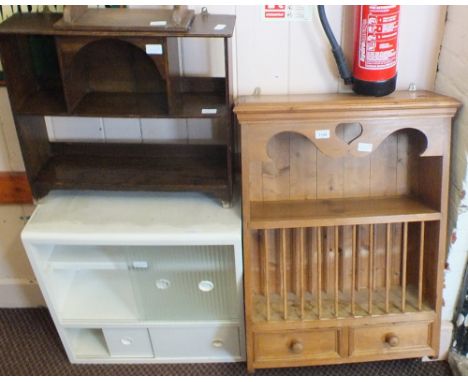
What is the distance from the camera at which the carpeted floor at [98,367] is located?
1.76m

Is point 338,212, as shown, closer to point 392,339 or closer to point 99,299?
point 392,339

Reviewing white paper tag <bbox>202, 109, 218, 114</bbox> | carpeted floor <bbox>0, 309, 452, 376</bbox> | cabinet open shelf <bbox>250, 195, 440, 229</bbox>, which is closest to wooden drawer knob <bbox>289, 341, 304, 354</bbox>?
carpeted floor <bbox>0, 309, 452, 376</bbox>

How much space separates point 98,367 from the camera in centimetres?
182

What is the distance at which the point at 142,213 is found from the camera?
1.62 metres

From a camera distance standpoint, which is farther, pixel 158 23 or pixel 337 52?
pixel 337 52

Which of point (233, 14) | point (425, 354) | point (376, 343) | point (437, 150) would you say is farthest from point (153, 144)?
point (425, 354)

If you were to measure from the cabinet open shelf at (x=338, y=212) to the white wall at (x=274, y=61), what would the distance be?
314mm

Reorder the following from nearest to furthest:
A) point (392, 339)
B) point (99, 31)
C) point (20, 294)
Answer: point (99, 31), point (392, 339), point (20, 294)

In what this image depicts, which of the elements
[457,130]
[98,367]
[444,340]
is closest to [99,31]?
[457,130]

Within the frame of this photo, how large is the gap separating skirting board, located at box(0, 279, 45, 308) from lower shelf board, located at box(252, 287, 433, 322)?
847mm

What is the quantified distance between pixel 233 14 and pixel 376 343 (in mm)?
1082

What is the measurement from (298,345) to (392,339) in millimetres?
290

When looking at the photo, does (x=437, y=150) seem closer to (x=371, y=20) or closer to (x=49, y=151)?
(x=371, y=20)

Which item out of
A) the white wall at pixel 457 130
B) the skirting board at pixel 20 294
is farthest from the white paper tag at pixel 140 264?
the white wall at pixel 457 130
